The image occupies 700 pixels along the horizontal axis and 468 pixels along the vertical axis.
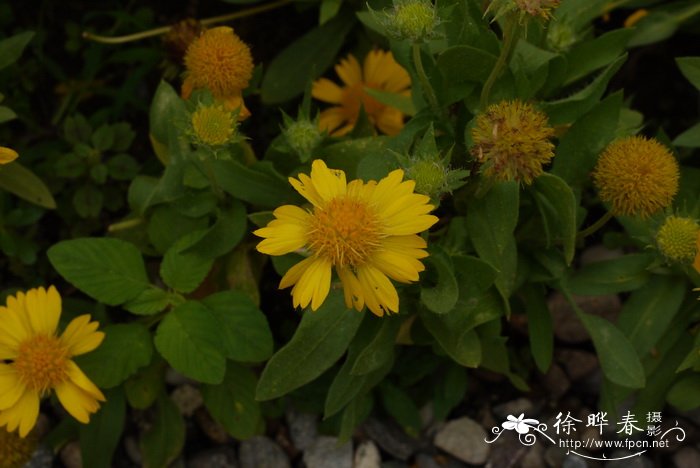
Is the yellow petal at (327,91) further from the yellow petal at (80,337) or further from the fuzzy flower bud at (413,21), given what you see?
the yellow petal at (80,337)

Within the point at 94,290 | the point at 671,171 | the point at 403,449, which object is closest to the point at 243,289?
the point at 94,290

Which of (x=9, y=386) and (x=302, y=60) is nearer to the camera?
(x=9, y=386)

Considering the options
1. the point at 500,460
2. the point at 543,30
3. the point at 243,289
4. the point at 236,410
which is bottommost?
the point at 500,460

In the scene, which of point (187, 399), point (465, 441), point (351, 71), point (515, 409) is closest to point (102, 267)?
point (187, 399)

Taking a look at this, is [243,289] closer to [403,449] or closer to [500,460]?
[403,449]

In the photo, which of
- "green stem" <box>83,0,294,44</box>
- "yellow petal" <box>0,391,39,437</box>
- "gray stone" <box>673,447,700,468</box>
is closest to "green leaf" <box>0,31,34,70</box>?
"green stem" <box>83,0,294,44</box>

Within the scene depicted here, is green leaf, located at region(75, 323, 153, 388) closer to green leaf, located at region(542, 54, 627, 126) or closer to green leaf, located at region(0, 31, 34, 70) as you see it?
green leaf, located at region(0, 31, 34, 70)

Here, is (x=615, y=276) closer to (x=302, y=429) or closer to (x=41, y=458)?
(x=302, y=429)
